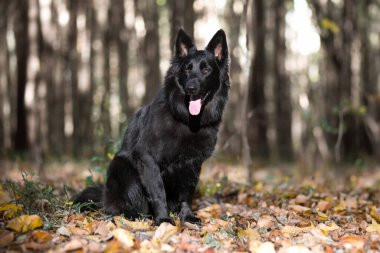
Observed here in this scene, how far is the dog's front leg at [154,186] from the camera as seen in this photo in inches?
168

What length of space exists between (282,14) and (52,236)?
593 inches

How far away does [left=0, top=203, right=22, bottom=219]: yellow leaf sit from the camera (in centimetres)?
382

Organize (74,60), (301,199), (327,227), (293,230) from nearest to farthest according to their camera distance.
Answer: (293,230), (327,227), (301,199), (74,60)

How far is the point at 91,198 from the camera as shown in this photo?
4.82 m

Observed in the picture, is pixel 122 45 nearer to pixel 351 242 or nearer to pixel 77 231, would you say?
pixel 77 231

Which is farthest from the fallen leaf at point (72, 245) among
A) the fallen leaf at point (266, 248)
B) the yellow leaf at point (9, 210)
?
the fallen leaf at point (266, 248)

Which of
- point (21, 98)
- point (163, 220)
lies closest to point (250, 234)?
point (163, 220)

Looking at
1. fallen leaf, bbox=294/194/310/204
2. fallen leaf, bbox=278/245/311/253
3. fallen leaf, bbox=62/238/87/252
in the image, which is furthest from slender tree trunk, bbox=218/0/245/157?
fallen leaf, bbox=62/238/87/252

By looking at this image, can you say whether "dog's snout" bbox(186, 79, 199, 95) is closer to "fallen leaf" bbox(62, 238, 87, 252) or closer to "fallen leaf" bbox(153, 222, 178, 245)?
"fallen leaf" bbox(153, 222, 178, 245)

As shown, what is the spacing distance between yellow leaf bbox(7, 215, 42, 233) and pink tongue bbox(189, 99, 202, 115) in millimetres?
1792

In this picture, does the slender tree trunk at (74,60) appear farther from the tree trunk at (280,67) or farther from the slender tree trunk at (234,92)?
the tree trunk at (280,67)

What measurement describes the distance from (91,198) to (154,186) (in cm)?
93

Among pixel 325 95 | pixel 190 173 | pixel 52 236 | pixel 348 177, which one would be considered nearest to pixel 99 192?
pixel 190 173

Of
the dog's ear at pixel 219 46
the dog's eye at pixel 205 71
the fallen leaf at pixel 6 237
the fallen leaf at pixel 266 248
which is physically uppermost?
the dog's ear at pixel 219 46
